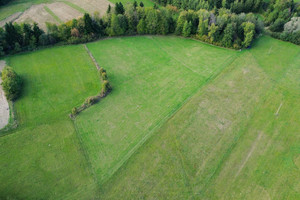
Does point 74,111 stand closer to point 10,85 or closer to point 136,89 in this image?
point 136,89

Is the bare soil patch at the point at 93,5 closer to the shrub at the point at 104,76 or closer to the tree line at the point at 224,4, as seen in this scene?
the tree line at the point at 224,4

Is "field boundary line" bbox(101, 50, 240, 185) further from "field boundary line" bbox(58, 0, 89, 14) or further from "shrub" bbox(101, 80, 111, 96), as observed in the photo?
"field boundary line" bbox(58, 0, 89, 14)

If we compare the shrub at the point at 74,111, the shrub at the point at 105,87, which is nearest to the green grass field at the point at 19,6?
the shrub at the point at 105,87

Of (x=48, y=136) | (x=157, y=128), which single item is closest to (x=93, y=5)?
(x=48, y=136)

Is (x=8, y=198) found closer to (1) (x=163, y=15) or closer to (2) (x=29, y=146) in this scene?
(2) (x=29, y=146)

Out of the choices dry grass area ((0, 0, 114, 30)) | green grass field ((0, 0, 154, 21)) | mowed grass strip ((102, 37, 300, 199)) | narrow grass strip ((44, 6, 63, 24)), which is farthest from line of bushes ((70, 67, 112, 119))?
green grass field ((0, 0, 154, 21))

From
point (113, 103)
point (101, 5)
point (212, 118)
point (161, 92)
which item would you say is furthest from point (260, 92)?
point (101, 5)
